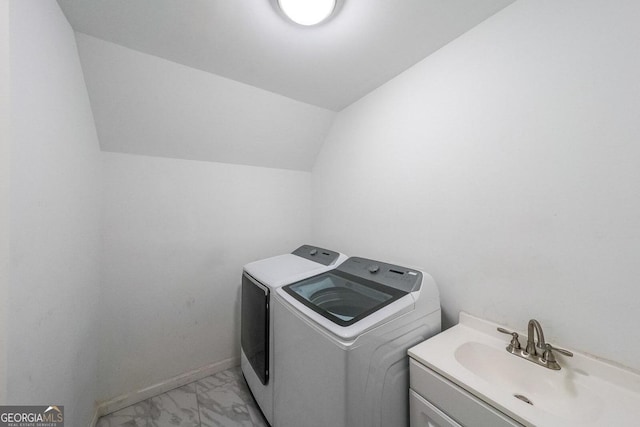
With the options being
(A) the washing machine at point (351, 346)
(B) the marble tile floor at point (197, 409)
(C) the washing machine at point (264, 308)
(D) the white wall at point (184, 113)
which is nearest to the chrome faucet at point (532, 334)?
(A) the washing machine at point (351, 346)

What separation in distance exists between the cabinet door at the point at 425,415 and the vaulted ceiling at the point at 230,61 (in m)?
1.88

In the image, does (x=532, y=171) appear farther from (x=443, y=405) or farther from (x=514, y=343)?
(x=443, y=405)

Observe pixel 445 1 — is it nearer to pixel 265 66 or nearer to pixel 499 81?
pixel 499 81

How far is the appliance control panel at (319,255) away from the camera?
5.81ft

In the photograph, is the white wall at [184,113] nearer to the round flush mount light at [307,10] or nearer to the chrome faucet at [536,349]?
the round flush mount light at [307,10]

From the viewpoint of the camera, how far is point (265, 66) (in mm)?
1461

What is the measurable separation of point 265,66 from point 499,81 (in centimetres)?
142

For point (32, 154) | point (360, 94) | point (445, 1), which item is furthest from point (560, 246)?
point (32, 154)

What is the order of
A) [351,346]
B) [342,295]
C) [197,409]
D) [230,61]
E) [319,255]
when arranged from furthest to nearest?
[319,255], [197,409], [230,61], [342,295], [351,346]

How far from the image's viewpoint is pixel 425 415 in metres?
0.92

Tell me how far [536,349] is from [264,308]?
142 cm

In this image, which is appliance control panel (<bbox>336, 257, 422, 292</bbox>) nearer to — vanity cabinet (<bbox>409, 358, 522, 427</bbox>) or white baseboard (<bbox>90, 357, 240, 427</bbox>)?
vanity cabinet (<bbox>409, 358, 522, 427</bbox>)

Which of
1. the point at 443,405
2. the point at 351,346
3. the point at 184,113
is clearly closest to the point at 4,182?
the point at 184,113

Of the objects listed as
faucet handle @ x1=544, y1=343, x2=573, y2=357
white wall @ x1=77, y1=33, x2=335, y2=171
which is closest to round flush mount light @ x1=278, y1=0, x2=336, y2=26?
white wall @ x1=77, y1=33, x2=335, y2=171
